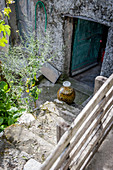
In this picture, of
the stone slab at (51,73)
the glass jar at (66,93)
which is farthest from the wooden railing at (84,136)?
the stone slab at (51,73)

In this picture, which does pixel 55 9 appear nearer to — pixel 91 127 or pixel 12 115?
pixel 12 115

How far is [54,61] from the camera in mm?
5172

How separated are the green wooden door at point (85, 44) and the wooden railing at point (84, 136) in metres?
3.27

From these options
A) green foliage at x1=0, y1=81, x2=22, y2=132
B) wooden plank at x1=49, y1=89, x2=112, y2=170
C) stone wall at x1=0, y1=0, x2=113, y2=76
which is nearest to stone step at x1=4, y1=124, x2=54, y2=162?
green foliage at x1=0, y1=81, x2=22, y2=132

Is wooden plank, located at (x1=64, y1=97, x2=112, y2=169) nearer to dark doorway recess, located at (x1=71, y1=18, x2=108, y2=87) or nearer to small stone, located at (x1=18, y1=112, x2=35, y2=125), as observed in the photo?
small stone, located at (x1=18, y1=112, x2=35, y2=125)

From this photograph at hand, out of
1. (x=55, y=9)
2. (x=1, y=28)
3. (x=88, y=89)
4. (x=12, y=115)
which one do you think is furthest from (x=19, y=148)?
(x=55, y=9)

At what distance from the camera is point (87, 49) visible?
5699 millimetres

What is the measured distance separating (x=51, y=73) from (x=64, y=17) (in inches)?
65.9

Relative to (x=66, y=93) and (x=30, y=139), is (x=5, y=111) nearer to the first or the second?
(x=30, y=139)

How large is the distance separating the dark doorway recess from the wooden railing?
3244mm

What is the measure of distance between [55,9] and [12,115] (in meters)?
2.86

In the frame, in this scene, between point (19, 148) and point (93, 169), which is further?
point (19, 148)

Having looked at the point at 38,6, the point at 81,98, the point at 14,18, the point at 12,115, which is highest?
the point at 38,6

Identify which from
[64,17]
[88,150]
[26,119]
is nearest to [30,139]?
[26,119]
